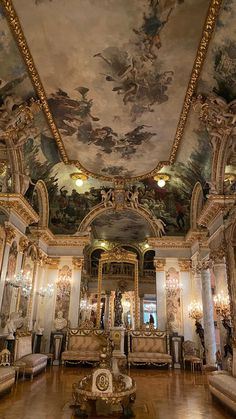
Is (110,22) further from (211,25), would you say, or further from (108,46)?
(211,25)

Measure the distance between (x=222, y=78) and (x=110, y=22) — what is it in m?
3.39

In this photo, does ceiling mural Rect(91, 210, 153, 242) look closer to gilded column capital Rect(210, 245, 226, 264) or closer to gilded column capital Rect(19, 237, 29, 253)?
gilded column capital Rect(19, 237, 29, 253)

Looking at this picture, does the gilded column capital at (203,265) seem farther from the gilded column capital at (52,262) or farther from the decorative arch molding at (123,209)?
the gilded column capital at (52,262)

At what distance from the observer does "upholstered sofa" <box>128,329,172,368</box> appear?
1403cm

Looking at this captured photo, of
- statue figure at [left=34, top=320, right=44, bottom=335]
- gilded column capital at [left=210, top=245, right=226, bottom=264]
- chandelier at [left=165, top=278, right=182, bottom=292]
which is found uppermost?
gilded column capital at [left=210, top=245, right=226, bottom=264]

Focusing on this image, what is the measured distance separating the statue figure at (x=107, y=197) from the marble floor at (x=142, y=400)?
29.1 ft

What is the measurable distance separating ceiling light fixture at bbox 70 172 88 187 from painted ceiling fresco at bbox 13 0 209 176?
2407 millimetres

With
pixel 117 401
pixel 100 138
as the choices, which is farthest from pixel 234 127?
pixel 117 401

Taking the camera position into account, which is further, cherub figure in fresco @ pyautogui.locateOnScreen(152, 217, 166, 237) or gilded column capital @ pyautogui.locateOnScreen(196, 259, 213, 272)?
cherub figure in fresco @ pyautogui.locateOnScreen(152, 217, 166, 237)

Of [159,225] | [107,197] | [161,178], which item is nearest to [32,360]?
[107,197]

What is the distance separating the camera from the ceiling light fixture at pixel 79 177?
607 inches

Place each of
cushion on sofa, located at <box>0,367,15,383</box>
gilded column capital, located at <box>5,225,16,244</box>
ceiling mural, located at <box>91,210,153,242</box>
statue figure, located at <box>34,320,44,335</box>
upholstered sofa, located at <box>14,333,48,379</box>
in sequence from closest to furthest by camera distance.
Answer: cushion on sofa, located at <box>0,367,15,383</box>
upholstered sofa, located at <box>14,333,48,379</box>
gilded column capital, located at <box>5,225,16,244</box>
statue figure, located at <box>34,320,44,335</box>
ceiling mural, located at <box>91,210,153,242</box>

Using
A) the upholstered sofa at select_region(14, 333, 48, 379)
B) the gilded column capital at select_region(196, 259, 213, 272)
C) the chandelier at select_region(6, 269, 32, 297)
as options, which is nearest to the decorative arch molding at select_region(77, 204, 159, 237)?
the gilded column capital at select_region(196, 259, 213, 272)

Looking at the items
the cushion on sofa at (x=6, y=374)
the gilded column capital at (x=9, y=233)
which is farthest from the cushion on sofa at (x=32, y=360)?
the gilded column capital at (x=9, y=233)
